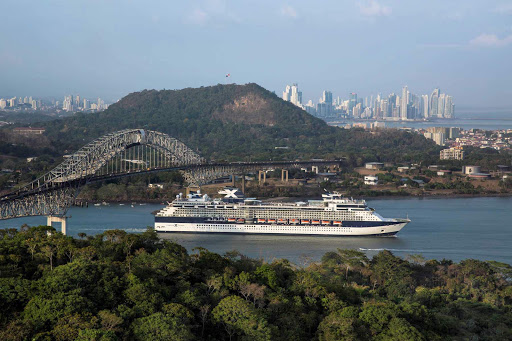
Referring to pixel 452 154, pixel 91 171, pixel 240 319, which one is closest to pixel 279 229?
pixel 91 171

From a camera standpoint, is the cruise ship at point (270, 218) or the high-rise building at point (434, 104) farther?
the high-rise building at point (434, 104)

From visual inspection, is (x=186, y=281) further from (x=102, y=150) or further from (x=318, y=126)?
A: (x=318, y=126)

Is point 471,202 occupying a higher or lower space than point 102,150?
lower

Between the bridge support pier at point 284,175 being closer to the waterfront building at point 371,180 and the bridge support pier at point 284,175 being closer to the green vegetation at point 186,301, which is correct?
the waterfront building at point 371,180

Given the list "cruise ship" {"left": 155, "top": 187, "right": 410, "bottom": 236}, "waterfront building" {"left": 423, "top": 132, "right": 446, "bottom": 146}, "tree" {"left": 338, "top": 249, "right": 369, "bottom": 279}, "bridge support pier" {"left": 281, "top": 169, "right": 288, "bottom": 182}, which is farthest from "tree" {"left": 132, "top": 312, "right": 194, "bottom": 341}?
"waterfront building" {"left": 423, "top": 132, "right": 446, "bottom": 146}

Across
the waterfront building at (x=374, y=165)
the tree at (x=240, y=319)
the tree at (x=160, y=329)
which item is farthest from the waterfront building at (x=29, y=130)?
the tree at (x=160, y=329)

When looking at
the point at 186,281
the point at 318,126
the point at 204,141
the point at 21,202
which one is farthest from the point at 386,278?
the point at 318,126
